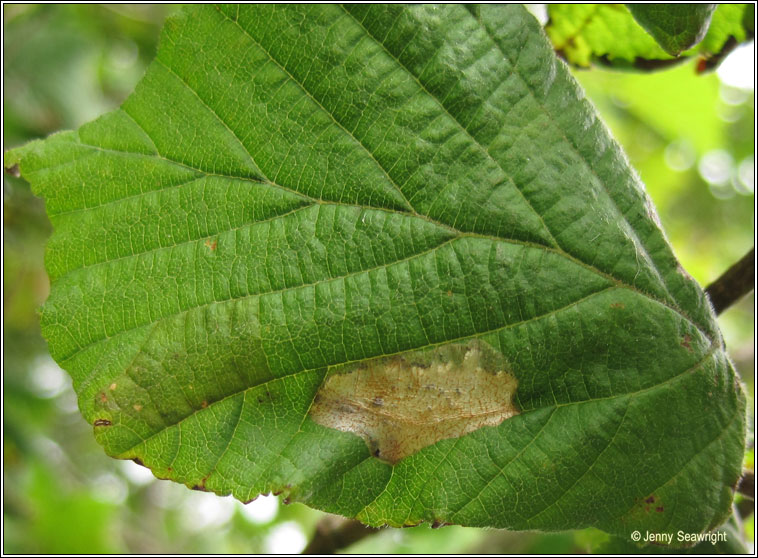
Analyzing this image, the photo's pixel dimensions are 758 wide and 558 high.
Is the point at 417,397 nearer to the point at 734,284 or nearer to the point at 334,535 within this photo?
the point at 334,535

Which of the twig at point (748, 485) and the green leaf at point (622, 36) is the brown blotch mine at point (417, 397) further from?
the green leaf at point (622, 36)

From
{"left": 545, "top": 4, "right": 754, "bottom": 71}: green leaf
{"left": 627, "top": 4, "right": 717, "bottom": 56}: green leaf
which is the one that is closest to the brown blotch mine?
{"left": 627, "top": 4, "right": 717, "bottom": 56}: green leaf

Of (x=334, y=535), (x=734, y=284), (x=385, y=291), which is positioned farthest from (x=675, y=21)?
(x=334, y=535)

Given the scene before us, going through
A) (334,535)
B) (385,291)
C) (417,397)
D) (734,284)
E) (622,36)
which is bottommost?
(334,535)

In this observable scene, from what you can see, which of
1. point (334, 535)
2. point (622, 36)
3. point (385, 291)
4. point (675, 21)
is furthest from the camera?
point (334, 535)

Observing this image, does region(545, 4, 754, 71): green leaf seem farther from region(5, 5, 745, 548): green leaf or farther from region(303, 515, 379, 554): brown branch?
region(303, 515, 379, 554): brown branch

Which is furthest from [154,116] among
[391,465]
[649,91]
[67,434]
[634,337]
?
[67,434]
